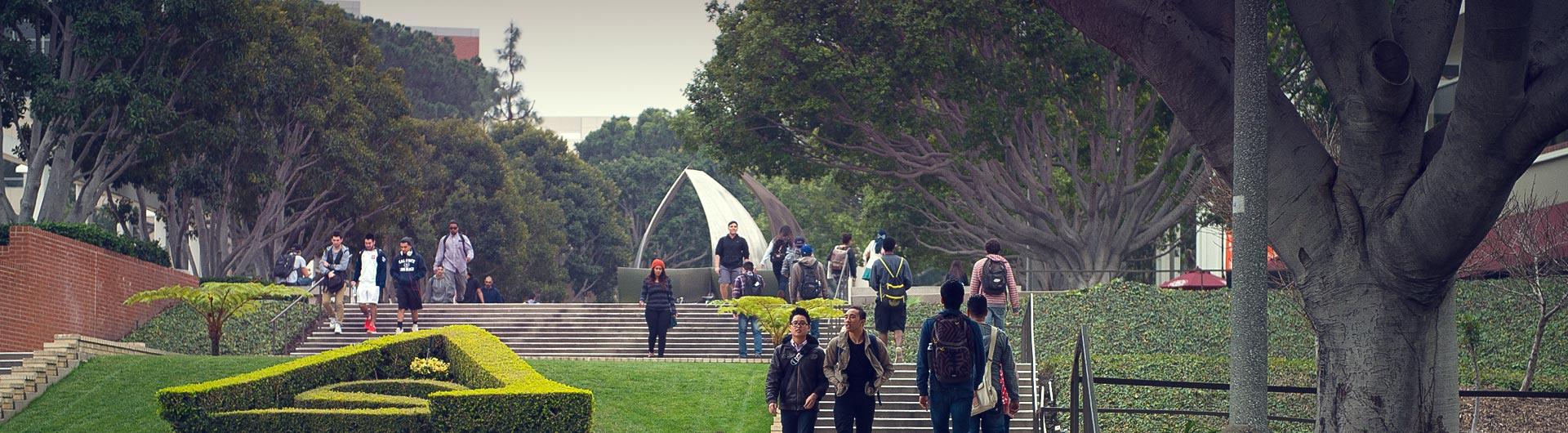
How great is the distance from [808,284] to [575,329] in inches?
209

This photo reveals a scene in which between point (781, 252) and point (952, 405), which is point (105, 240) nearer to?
point (781, 252)

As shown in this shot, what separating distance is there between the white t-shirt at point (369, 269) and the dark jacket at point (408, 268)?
802 mm

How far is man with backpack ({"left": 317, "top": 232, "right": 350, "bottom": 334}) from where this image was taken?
23344mm

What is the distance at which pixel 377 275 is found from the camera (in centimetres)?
2314

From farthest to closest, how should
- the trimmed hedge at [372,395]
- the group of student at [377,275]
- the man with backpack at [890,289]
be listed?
the group of student at [377,275]
the man with backpack at [890,289]
the trimmed hedge at [372,395]

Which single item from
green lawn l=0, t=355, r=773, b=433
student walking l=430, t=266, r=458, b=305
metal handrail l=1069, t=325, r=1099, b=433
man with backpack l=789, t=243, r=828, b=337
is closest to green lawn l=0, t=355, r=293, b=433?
green lawn l=0, t=355, r=773, b=433

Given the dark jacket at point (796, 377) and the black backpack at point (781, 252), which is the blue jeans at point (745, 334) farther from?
the dark jacket at point (796, 377)

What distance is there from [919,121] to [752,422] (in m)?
17.7

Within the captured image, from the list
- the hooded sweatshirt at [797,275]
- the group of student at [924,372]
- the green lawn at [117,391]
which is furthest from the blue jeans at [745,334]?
the group of student at [924,372]

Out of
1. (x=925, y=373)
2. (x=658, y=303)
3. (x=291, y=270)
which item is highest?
(x=291, y=270)

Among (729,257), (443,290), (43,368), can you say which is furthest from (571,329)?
(43,368)

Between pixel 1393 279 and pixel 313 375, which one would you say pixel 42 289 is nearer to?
pixel 313 375

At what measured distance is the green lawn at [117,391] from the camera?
17.4 metres

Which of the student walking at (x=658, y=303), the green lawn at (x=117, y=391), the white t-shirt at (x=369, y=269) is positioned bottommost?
the green lawn at (x=117, y=391)
